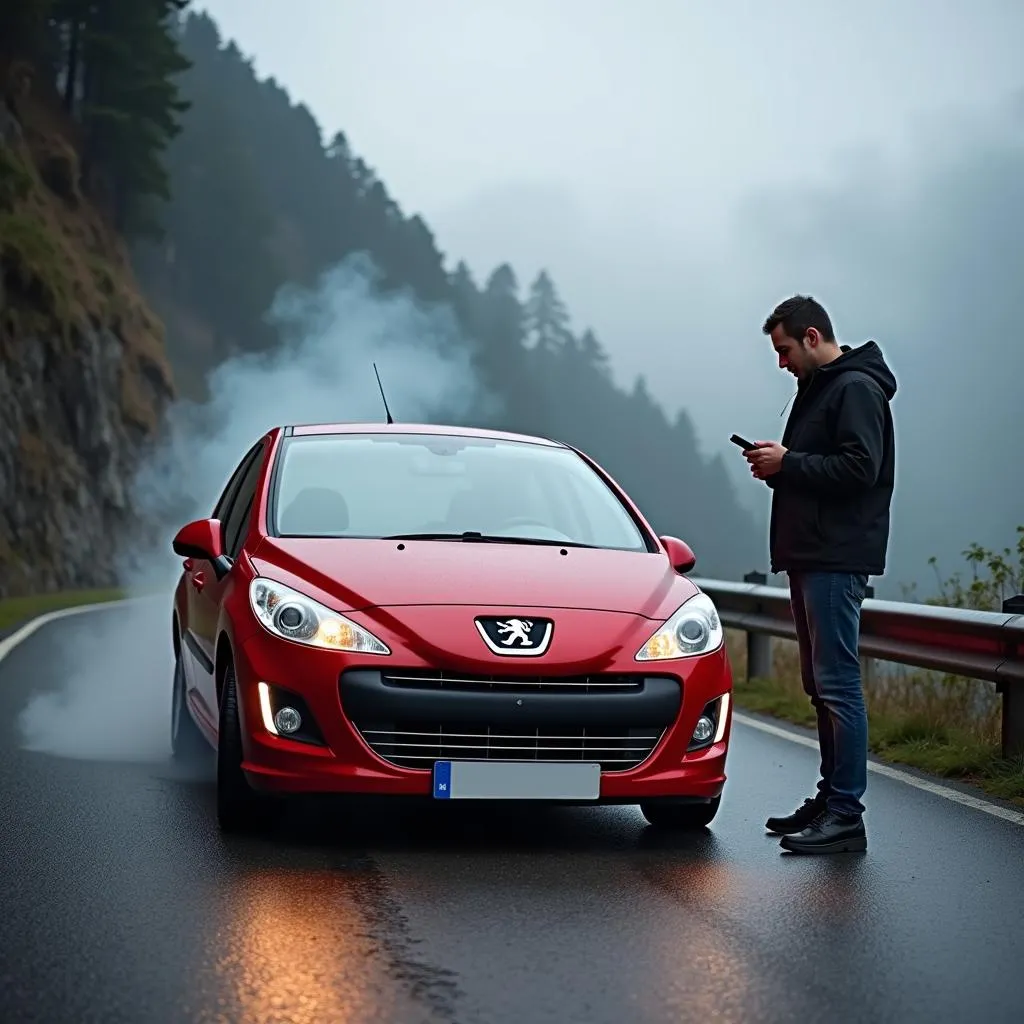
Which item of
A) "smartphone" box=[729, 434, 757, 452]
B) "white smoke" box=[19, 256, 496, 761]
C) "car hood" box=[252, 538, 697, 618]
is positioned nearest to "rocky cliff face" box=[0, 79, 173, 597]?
"white smoke" box=[19, 256, 496, 761]

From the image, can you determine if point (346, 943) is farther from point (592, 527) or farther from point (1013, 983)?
point (592, 527)

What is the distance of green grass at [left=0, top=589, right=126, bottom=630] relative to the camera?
765 inches

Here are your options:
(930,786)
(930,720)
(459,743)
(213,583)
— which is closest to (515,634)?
(459,743)

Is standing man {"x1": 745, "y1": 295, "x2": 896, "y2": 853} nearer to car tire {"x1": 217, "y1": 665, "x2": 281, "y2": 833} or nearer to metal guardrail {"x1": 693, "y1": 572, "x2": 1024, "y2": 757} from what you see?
metal guardrail {"x1": 693, "y1": 572, "x2": 1024, "y2": 757}

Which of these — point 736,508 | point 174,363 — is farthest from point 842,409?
point 736,508

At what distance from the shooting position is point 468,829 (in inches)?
260

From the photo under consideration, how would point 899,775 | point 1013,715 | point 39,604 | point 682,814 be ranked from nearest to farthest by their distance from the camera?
point 682,814 < point 1013,715 < point 899,775 < point 39,604

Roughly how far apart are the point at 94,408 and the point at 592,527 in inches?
1134

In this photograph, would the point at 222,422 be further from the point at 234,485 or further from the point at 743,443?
the point at 743,443

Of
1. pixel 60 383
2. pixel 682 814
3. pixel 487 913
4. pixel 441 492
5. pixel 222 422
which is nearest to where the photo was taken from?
pixel 487 913

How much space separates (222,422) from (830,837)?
198ft

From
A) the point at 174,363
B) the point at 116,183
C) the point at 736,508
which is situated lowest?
the point at 736,508

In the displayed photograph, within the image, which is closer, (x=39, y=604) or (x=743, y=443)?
(x=743, y=443)

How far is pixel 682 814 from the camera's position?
6.64m
